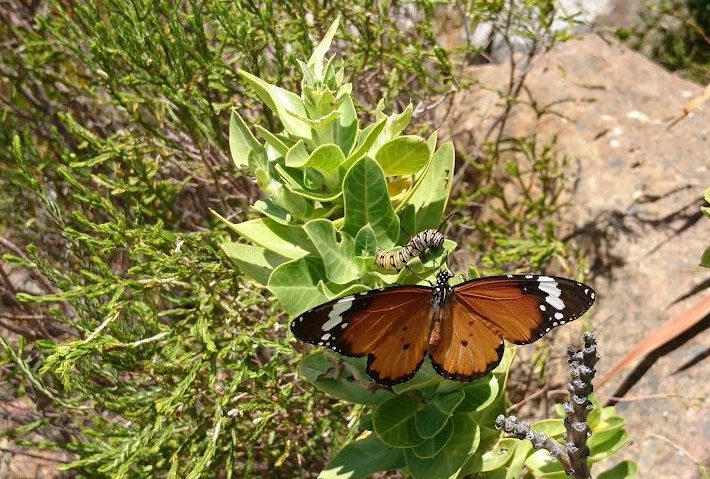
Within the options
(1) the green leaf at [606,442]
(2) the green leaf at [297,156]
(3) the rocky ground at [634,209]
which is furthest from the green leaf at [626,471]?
(2) the green leaf at [297,156]

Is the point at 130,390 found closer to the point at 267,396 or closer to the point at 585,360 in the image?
the point at 267,396

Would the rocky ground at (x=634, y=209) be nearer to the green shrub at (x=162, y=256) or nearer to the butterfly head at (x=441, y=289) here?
the green shrub at (x=162, y=256)

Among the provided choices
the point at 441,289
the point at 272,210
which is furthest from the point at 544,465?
the point at 272,210

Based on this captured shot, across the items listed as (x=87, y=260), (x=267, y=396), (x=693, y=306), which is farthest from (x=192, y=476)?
(x=693, y=306)

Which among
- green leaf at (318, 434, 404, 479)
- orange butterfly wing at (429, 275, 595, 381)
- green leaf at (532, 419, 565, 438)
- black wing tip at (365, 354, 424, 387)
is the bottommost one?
green leaf at (532, 419, 565, 438)

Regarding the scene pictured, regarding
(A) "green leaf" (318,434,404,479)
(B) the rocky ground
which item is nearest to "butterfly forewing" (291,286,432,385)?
(A) "green leaf" (318,434,404,479)

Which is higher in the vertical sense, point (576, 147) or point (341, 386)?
point (341, 386)

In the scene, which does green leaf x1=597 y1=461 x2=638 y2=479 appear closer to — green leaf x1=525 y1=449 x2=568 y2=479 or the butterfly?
green leaf x1=525 y1=449 x2=568 y2=479

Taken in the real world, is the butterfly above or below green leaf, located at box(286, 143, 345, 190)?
below
